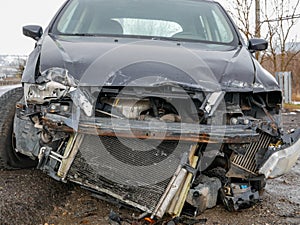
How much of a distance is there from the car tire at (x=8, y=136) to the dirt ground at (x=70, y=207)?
0.18 m

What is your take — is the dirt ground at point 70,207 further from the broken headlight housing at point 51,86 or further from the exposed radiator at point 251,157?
the broken headlight housing at point 51,86

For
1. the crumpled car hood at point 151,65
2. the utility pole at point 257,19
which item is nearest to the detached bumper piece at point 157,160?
the crumpled car hood at point 151,65

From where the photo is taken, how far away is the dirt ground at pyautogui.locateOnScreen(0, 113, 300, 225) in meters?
2.53

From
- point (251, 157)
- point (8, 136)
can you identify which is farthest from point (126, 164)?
point (8, 136)

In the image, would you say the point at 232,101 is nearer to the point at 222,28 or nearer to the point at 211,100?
the point at 211,100

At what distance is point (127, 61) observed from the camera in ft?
8.43

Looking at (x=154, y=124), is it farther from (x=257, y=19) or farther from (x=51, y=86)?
(x=257, y=19)

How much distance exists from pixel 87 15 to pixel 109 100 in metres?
1.37

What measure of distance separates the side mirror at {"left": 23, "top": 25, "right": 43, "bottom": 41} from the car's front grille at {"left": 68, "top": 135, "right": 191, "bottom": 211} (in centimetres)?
154

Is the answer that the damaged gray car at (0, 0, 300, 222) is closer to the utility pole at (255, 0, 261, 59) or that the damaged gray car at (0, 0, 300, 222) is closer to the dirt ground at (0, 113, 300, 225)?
the dirt ground at (0, 113, 300, 225)

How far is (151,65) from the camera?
99.6 inches

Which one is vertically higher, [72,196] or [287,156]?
[287,156]

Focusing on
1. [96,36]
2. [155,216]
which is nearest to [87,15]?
[96,36]

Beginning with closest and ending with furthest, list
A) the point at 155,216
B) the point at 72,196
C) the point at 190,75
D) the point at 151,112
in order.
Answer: the point at 155,216 → the point at 190,75 → the point at 151,112 → the point at 72,196
